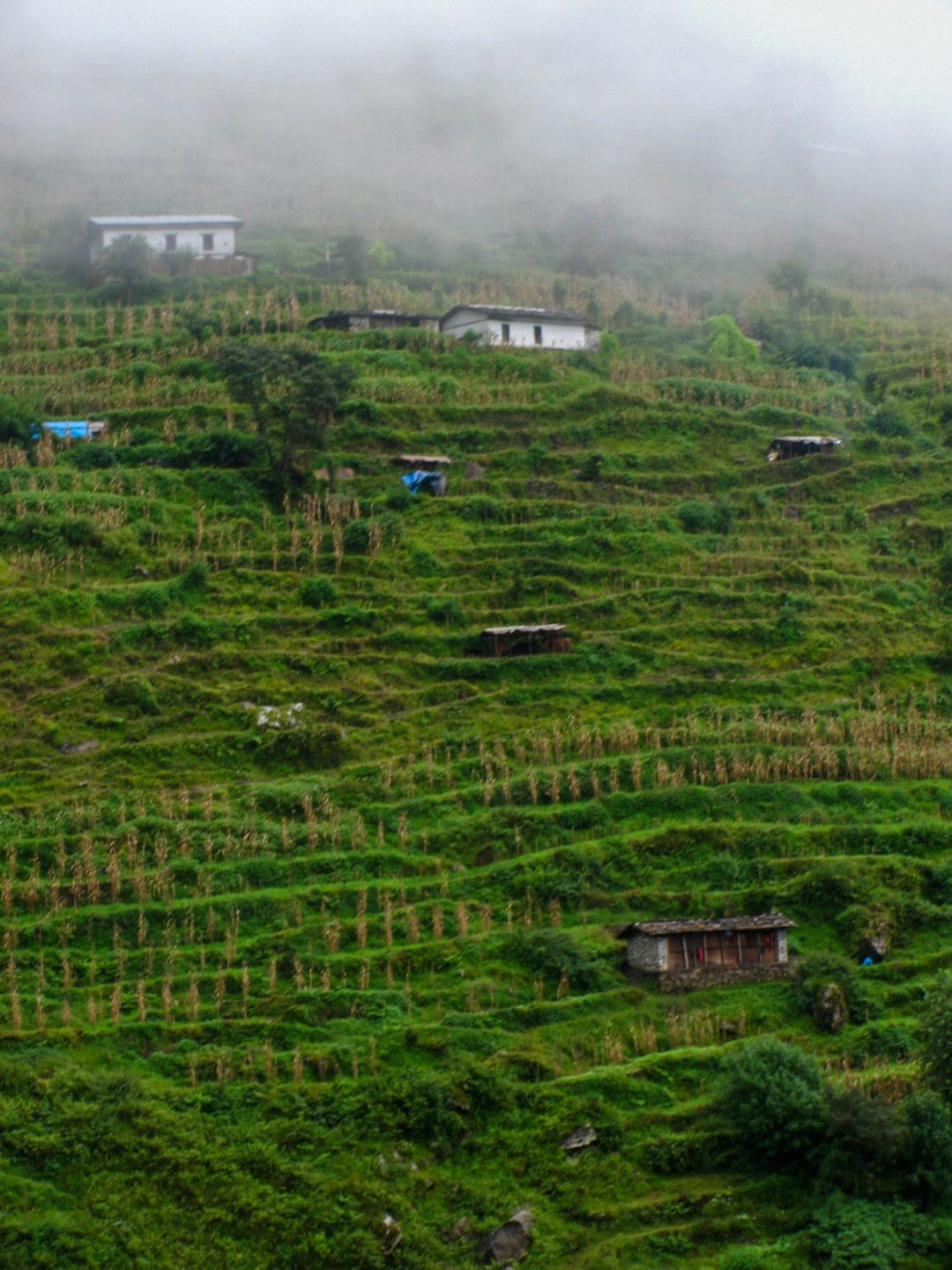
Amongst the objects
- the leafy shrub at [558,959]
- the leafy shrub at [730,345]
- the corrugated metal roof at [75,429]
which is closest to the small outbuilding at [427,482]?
the corrugated metal roof at [75,429]

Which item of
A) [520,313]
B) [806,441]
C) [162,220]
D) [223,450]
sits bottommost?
[806,441]

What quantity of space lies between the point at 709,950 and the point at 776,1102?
616 centimetres

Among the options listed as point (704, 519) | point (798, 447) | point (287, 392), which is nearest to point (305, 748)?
point (287, 392)

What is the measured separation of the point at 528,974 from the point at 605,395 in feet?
111

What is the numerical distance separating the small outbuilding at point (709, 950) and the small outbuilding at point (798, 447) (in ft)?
98.6

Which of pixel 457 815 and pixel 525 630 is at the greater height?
pixel 525 630

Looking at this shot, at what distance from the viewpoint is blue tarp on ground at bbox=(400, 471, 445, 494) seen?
55.2m

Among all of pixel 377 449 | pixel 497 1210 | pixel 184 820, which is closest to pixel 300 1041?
pixel 497 1210

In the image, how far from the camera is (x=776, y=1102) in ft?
92.0

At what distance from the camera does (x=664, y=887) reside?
36656 millimetres

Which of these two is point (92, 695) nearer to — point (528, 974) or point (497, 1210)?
point (528, 974)

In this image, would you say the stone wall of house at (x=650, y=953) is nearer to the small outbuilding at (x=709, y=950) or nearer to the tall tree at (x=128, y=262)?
the small outbuilding at (x=709, y=950)

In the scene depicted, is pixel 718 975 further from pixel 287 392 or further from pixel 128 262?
pixel 128 262

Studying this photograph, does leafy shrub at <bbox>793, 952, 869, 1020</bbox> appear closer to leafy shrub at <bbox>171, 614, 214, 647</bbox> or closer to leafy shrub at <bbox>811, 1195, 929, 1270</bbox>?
leafy shrub at <bbox>811, 1195, 929, 1270</bbox>
